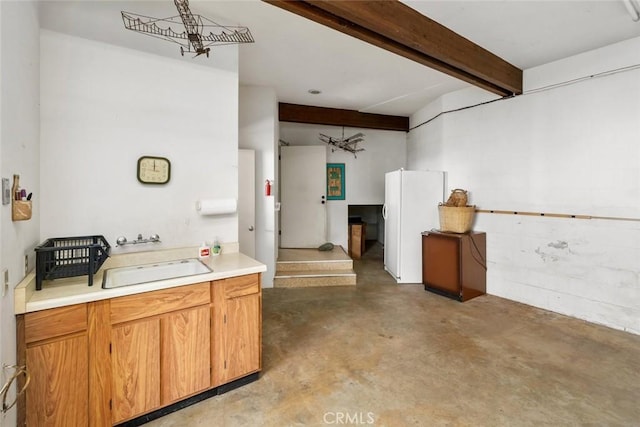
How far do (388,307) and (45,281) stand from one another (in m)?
3.17

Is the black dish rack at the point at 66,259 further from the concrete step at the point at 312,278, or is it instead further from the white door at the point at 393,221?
the white door at the point at 393,221

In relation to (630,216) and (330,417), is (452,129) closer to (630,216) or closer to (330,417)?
(630,216)

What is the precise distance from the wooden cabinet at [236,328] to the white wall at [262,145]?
6.53ft

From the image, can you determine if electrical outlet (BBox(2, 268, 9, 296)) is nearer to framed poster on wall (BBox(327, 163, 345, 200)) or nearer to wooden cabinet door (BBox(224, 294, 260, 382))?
wooden cabinet door (BBox(224, 294, 260, 382))

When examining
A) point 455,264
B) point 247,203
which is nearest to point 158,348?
point 247,203

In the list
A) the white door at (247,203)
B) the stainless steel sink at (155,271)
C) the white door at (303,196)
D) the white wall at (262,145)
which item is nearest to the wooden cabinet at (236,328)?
the stainless steel sink at (155,271)

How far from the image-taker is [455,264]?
3705 millimetres

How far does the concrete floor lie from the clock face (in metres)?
1.62

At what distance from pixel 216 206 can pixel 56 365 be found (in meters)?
1.34

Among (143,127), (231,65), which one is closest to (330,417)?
(143,127)

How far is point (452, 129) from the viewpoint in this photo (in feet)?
14.3

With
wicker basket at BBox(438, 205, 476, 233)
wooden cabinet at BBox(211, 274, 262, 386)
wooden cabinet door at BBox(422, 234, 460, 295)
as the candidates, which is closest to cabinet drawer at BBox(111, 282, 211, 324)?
wooden cabinet at BBox(211, 274, 262, 386)

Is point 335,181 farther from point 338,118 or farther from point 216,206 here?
point 216,206

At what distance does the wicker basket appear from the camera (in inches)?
150
